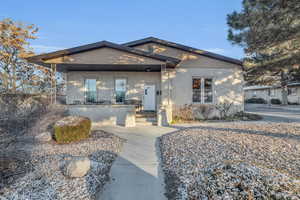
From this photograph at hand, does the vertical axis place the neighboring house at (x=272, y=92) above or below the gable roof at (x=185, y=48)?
below

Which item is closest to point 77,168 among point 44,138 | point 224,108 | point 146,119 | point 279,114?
point 44,138

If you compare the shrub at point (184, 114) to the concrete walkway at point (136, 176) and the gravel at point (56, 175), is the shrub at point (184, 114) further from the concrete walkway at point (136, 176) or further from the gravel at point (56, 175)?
the gravel at point (56, 175)

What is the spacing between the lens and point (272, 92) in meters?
29.9

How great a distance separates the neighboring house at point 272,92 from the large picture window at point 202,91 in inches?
790

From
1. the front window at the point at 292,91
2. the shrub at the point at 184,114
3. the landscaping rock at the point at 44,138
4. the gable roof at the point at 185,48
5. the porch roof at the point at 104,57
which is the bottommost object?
the landscaping rock at the point at 44,138

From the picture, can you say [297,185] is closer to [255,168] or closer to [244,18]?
[255,168]

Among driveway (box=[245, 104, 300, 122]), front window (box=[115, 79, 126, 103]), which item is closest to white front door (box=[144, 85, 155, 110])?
front window (box=[115, 79, 126, 103])

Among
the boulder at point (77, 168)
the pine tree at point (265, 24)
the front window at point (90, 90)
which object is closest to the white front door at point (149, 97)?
the front window at point (90, 90)

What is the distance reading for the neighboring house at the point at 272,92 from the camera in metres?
25.5

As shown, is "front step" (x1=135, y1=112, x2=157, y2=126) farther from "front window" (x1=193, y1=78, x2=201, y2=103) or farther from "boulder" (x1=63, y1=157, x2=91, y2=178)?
"boulder" (x1=63, y1=157, x2=91, y2=178)

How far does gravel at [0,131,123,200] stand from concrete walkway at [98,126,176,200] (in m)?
0.21

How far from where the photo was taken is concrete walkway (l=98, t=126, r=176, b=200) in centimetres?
291

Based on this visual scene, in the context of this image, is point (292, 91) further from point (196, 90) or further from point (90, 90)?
point (90, 90)

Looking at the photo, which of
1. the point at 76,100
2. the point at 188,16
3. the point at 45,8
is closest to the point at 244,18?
the point at 188,16
